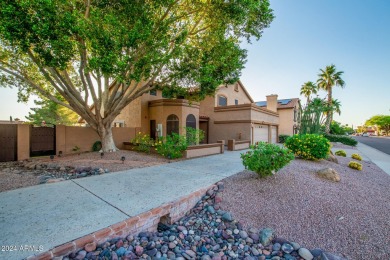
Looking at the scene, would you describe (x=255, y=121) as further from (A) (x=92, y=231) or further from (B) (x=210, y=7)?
(A) (x=92, y=231)

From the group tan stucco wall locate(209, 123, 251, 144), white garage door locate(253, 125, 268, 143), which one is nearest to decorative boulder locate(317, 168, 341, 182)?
tan stucco wall locate(209, 123, 251, 144)

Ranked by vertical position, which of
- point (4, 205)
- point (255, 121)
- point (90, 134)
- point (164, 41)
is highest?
point (164, 41)

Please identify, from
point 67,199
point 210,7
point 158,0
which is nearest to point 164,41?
point 158,0

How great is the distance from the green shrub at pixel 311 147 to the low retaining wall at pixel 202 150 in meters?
5.07

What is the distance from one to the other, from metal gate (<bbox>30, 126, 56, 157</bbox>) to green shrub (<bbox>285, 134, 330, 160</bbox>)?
556 inches

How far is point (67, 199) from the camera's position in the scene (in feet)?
15.1

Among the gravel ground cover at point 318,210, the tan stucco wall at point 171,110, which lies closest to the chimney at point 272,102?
the tan stucco wall at point 171,110

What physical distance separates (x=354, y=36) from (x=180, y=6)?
43.3 ft

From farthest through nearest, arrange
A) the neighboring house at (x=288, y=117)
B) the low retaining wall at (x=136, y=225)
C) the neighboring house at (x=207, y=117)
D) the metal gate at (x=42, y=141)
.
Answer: the neighboring house at (x=288, y=117) < the neighboring house at (x=207, y=117) < the metal gate at (x=42, y=141) < the low retaining wall at (x=136, y=225)

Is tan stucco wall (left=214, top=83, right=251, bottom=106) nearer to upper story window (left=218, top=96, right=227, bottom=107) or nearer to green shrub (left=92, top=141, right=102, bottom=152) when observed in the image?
upper story window (left=218, top=96, right=227, bottom=107)

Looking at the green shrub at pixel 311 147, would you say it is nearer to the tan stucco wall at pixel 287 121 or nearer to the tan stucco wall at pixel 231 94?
the tan stucco wall at pixel 231 94

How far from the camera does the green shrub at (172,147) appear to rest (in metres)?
10.8

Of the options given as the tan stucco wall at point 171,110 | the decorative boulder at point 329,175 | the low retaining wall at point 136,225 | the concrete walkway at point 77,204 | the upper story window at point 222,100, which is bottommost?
the low retaining wall at point 136,225

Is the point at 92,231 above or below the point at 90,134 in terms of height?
below
